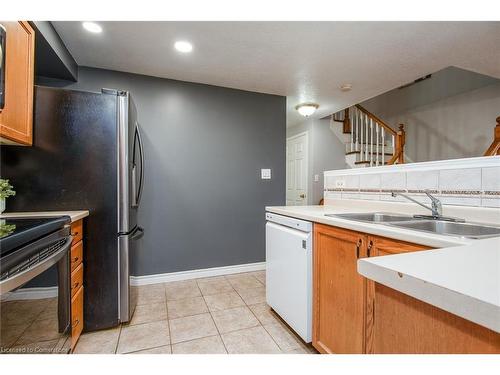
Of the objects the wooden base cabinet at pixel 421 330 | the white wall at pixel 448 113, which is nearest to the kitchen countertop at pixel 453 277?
the wooden base cabinet at pixel 421 330

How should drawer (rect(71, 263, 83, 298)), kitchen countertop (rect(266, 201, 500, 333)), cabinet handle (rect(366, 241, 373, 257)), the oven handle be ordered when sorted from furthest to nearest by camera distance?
drawer (rect(71, 263, 83, 298)) → cabinet handle (rect(366, 241, 373, 257)) → the oven handle → kitchen countertop (rect(266, 201, 500, 333))

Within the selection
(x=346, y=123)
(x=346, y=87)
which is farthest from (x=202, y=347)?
(x=346, y=123)

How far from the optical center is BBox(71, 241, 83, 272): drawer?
1547 millimetres

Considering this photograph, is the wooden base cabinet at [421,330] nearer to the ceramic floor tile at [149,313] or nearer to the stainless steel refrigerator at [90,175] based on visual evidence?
the stainless steel refrigerator at [90,175]

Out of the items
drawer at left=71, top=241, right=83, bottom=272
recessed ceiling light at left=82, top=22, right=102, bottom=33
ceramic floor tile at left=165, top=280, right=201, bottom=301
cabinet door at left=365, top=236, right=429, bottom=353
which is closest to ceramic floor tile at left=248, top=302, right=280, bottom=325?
ceramic floor tile at left=165, top=280, right=201, bottom=301

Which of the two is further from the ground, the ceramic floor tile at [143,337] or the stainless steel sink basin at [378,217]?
the stainless steel sink basin at [378,217]

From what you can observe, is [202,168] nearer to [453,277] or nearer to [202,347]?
[202,347]

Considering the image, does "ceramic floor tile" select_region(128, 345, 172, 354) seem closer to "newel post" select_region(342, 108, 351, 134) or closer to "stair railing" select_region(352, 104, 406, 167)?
"stair railing" select_region(352, 104, 406, 167)

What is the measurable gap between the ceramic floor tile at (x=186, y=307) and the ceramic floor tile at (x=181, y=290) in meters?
0.09

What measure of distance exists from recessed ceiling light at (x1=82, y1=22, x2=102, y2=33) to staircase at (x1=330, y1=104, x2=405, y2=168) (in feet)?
12.8

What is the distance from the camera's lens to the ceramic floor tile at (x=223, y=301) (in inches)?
86.7

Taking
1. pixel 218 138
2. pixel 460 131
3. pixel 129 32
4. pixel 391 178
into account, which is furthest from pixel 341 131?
pixel 129 32

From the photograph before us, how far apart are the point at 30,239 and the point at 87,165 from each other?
0.85 meters
